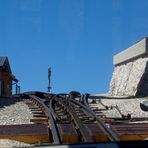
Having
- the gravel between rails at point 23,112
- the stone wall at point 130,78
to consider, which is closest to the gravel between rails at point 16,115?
the gravel between rails at point 23,112

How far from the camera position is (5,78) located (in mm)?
31578

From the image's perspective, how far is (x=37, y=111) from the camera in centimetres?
1264

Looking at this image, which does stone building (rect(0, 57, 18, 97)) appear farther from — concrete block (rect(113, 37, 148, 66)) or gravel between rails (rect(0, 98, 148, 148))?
gravel between rails (rect(0, 98, 148, 148))

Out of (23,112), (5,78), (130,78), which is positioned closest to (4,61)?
(5,78)

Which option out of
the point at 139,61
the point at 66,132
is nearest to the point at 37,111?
the point at 66,132

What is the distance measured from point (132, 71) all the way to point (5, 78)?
9401mm

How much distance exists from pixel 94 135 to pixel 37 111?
16.0 feet

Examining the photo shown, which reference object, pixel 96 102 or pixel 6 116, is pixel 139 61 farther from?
pixel 6 116

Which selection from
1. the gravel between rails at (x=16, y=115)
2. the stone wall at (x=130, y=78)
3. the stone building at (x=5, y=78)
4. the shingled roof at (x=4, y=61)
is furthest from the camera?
the shingled roof at (x=4, y=61)

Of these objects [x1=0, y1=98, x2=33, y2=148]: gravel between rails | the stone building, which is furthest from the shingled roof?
[x1=0, y1=98, x2=33, y2=148]: gravel between rails

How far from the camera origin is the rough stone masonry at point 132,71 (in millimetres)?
24875

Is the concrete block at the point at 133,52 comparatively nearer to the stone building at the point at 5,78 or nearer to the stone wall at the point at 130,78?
the stone wall at the point at 130,78

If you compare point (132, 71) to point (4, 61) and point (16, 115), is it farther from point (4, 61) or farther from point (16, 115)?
point (16, 115)

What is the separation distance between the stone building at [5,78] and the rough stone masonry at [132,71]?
7.29 m
